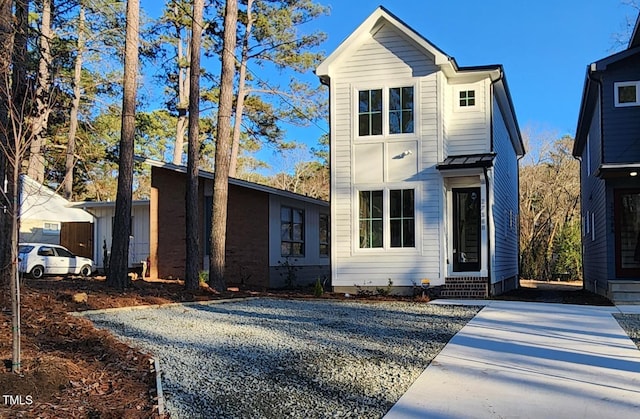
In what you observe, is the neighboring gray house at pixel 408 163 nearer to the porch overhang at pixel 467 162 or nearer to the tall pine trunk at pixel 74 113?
the porch overhang at pixel 467 162

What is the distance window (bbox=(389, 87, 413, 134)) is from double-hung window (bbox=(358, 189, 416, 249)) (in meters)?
1.48

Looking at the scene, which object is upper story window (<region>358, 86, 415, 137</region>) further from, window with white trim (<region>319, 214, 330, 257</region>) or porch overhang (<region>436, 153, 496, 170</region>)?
window with white trim (<region>319, 214, 330, 257</region>)

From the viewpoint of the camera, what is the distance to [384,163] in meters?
13.8

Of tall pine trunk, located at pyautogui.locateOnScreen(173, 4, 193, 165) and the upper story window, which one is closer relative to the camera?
the upper story window

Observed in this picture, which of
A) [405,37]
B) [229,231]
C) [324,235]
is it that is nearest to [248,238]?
[229,231]

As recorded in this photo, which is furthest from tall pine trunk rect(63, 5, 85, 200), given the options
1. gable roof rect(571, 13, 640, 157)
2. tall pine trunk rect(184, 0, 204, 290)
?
gable roof rect(571, 13, 640, 157)

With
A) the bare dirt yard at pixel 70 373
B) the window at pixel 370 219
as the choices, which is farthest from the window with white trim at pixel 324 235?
the bare dirt yard at pixel 70 373

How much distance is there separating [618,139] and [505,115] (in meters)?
4.92

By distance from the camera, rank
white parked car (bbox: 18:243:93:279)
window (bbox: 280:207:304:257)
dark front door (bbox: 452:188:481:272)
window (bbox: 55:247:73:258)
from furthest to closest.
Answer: window (bbox: 55:247:73:258)
white parked car (bbox: 18:243:93:279)
window (bbox: 280:207:304:257)
dark front door (bbox: 452:188:481:272)

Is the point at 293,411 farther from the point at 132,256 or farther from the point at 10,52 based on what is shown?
the point at 132,256

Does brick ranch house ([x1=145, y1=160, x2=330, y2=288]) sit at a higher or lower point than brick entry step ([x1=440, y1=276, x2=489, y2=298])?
higher

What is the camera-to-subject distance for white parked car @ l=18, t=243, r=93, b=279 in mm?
18922

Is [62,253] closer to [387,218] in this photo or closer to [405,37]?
[387,218]

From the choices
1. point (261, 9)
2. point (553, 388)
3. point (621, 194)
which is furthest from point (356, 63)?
point (261, 9)
